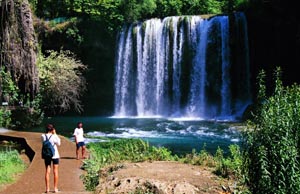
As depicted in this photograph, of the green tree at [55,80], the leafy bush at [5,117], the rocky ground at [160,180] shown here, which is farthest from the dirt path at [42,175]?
the green tree at [55,80]

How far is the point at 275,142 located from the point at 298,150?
60 cm

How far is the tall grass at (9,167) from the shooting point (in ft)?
39.9

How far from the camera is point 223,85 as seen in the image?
35719mm

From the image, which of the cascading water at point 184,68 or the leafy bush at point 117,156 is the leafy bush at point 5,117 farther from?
the cascading water at point 184,68

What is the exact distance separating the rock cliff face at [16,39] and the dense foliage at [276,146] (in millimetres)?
8725

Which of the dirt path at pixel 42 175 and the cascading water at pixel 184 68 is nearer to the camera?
the dirt path at pixel 42 175

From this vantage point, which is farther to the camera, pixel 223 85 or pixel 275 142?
pixel 223 85

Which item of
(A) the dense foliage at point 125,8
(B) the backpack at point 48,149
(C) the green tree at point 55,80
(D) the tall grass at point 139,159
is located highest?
(A) the dense foliage at point 125,8

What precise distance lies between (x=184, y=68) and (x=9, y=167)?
2471 cm

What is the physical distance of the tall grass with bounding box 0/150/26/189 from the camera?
12.1 m

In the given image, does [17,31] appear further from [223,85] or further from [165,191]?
[223,85]

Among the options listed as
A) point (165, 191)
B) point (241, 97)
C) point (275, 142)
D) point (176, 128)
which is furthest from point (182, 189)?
point (241, 97)

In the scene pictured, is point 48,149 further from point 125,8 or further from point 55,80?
point 125,8

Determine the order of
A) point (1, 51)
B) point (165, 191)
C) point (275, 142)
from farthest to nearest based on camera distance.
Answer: point (1, 51) → point (165, 191) → point (275, 142)
